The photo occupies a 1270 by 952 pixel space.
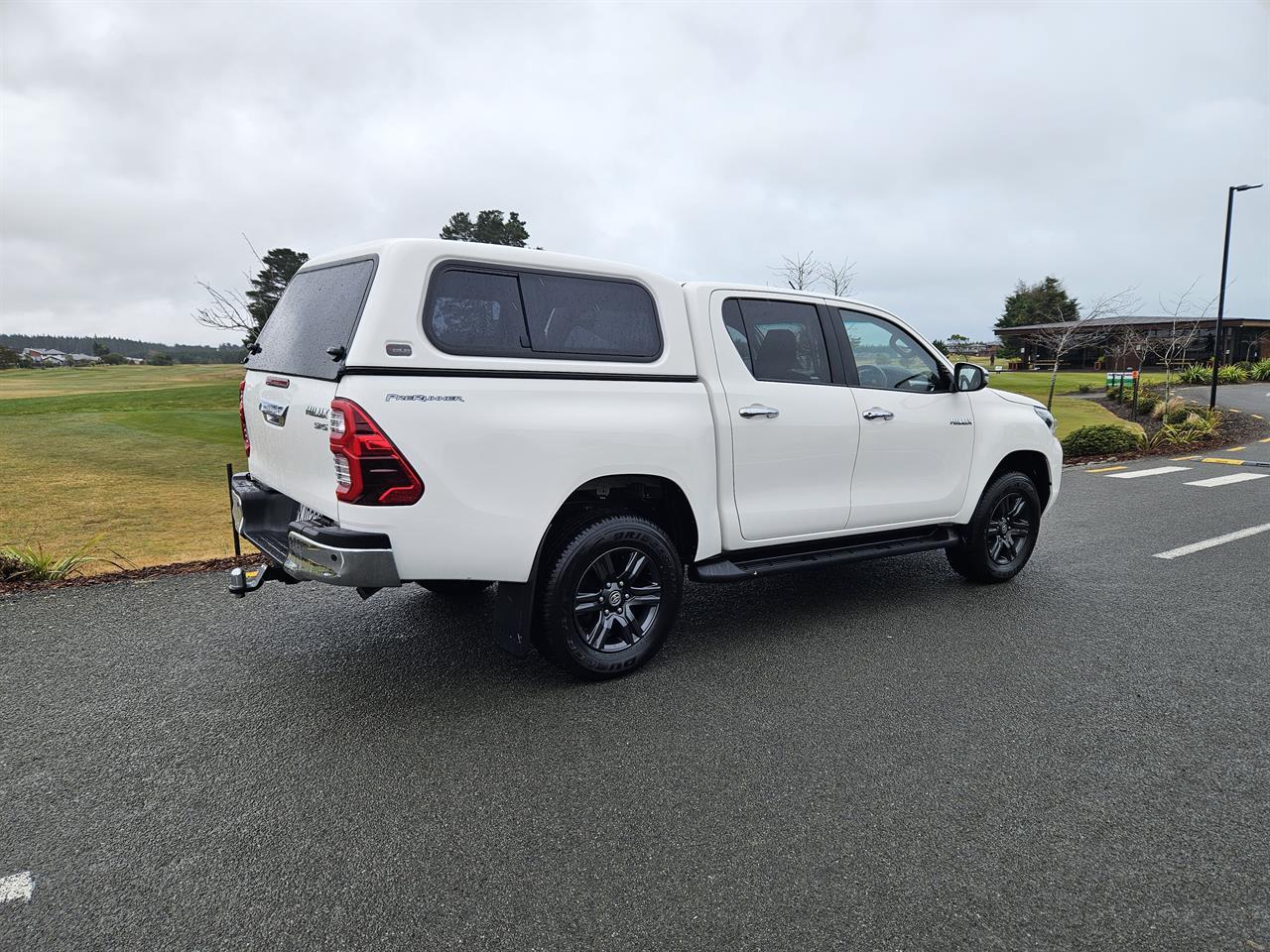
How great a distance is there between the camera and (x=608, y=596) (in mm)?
3918

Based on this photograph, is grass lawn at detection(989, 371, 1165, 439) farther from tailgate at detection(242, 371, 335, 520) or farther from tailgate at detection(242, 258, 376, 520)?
tailgate at detection(242, 371, 335, 520)

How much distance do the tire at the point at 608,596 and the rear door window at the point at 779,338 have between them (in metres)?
1.13

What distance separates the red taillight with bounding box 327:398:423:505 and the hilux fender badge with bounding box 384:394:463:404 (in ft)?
0.40

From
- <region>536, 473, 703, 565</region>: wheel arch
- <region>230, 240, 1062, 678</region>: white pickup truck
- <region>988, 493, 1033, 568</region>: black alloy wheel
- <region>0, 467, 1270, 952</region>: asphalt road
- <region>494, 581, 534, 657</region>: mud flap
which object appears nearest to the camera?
<region>0, 467, 1270, 952</region>: asphalt road

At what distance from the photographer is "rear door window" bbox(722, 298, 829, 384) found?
173 inches

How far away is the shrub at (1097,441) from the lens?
1398 cm

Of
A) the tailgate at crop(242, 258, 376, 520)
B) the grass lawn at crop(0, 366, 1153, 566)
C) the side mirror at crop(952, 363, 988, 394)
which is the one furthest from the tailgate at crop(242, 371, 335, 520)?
the side mirror at crop(952, 363, 988, 394)

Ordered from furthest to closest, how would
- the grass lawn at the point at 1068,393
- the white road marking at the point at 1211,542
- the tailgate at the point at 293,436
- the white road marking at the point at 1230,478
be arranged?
the grass lawn at the point at 1068,393, the white road marking at the point at 1230,478, the white road marking at the point at 1211,542, the tailgate at the point at 293,436

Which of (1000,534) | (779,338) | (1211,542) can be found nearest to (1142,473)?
(1211,542)

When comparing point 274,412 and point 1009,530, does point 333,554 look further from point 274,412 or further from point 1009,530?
point 1009,530

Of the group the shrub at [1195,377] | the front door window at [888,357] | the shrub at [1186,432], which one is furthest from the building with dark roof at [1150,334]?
the front door window at [888,357]

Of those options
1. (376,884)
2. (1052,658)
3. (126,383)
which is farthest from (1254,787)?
(126,383)

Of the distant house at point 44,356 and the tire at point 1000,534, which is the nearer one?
the tire at point 1000,534

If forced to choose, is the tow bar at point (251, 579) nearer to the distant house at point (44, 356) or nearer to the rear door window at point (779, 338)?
the rear door window at point (779, 338)
